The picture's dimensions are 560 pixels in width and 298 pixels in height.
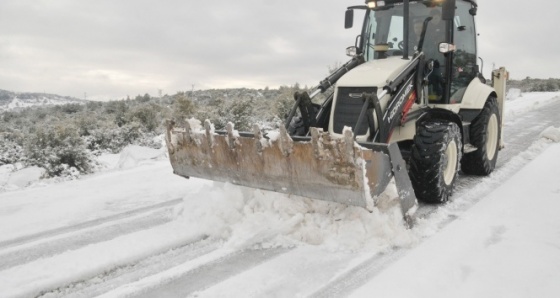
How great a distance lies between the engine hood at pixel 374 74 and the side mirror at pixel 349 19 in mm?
1163

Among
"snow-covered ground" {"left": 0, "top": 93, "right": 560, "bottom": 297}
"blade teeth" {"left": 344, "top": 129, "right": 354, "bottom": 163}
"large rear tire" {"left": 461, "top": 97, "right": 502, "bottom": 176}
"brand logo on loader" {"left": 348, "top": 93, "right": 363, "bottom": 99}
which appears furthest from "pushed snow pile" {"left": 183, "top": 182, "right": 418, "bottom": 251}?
"large rear tire" {"left": 461, "top": 97, "right": 502, "bottom": 176}

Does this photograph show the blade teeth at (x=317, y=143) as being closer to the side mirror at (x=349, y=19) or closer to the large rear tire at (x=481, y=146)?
the side mirror at (x=349, y=19)

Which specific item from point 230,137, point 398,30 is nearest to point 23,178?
point 230,137

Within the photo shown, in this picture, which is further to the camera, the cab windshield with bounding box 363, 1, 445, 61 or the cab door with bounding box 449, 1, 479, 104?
the cab door with bounding box 449, 1, 479, 104

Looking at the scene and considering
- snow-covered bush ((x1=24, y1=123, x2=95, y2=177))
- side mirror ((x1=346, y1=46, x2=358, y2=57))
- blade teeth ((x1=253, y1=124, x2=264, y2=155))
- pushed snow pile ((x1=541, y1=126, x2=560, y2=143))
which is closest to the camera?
blade teeth ((x1=253, y1=124, x2=264, y2=155))

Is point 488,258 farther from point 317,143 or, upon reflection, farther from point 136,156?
point 136,156

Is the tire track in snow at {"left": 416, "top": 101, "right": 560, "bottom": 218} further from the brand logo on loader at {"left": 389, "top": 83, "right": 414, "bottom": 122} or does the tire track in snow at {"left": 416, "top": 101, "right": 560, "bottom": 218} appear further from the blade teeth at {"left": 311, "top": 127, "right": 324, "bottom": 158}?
the blade teeth at {"left": 311, "top": 127, "right": 324, "bottom": 158}

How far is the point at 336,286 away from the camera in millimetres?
3131

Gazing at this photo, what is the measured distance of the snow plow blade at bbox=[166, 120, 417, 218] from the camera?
3.61 metres

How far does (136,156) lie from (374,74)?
5383mm

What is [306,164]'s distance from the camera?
12.7 ft

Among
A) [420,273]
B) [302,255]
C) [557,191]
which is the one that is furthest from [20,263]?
[557,191]

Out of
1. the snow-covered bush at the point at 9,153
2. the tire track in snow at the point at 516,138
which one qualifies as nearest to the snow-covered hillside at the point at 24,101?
the snow-covered bush at the point at 9,153

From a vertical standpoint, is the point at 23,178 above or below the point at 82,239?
above
